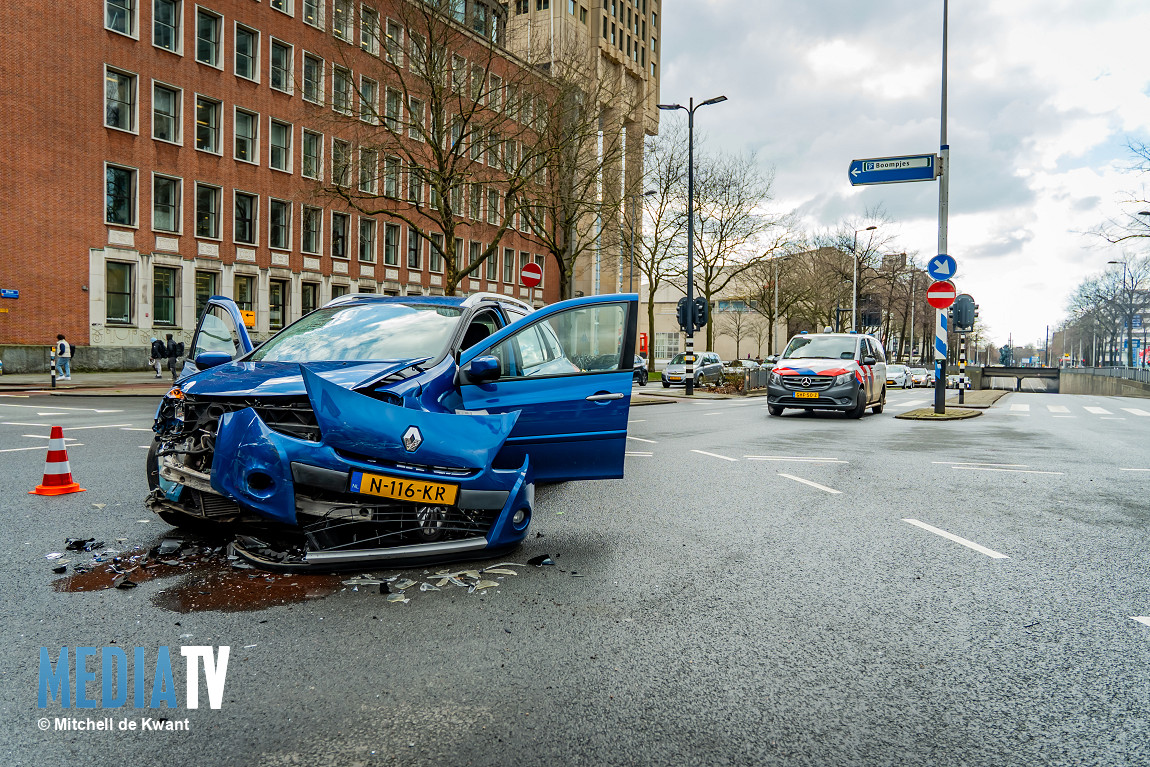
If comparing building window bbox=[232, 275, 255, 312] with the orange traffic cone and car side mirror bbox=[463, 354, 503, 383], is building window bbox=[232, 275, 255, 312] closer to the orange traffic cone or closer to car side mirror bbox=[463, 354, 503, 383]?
the orange traffic cone

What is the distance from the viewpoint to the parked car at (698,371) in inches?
1364

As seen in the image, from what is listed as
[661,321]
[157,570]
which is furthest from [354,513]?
[661,321]

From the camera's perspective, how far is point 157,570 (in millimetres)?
4680

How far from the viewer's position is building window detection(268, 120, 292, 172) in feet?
123

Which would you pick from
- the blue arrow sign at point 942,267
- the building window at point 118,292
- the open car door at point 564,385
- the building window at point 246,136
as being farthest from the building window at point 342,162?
the open car door at point 564,385

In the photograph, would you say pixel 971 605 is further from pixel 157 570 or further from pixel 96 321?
pixel 96 321

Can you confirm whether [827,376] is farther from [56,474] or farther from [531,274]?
[56,474]

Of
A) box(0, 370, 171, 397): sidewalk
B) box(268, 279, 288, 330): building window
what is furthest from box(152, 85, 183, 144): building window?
box(0, 370, 171, 397): sidewalk

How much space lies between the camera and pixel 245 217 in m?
36.4

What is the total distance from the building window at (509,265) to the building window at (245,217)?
18.9m

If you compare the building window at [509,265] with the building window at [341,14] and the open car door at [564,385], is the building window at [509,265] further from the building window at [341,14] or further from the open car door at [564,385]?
the open car door at [564,385]

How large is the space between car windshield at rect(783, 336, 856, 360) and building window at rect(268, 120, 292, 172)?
92.8 feet

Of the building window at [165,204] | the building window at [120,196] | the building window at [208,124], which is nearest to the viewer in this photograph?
the building window at [120,196]

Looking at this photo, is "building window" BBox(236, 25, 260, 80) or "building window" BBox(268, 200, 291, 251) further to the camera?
"building window" BBox(268, 200, 291, 251)
